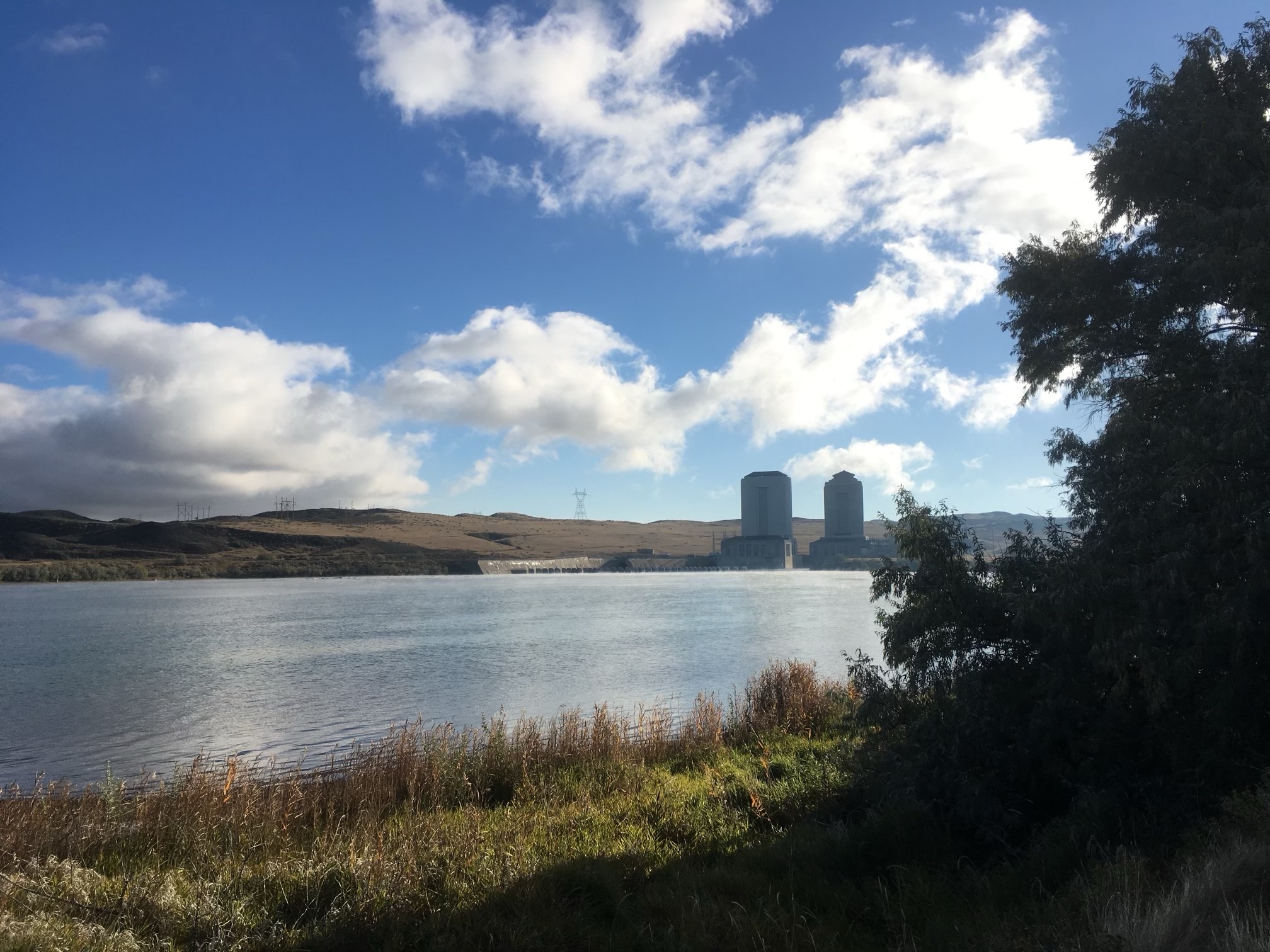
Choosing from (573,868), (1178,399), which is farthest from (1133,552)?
(573,868)

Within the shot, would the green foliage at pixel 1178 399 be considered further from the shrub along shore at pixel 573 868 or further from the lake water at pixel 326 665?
the lake water at pixel 326 665

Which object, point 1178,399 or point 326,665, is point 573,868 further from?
point 326,665

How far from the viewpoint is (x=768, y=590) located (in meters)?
120

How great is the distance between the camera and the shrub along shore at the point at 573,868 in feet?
23.4

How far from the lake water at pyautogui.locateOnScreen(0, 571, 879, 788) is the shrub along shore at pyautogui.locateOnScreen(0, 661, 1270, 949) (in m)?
8.92

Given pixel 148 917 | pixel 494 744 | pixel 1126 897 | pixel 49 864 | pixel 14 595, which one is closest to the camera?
pixel 1126 897

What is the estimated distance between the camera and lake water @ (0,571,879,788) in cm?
2416

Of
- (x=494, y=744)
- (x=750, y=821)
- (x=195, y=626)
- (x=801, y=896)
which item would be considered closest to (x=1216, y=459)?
(x=801, y=896)

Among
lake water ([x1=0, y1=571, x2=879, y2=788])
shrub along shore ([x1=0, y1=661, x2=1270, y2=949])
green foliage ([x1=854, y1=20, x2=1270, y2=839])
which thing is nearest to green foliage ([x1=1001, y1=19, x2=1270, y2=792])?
green foliage ([x1=854, y1=20, x2=1270, y2=839])

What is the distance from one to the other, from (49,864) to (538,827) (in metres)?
5.89

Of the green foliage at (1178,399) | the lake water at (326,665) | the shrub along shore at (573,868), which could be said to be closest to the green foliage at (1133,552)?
the green foliage at (1178,399)

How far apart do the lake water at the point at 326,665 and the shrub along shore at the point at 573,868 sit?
351 inches

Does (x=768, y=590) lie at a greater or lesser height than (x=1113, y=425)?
lesser

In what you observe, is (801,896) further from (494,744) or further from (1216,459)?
(494,744)
